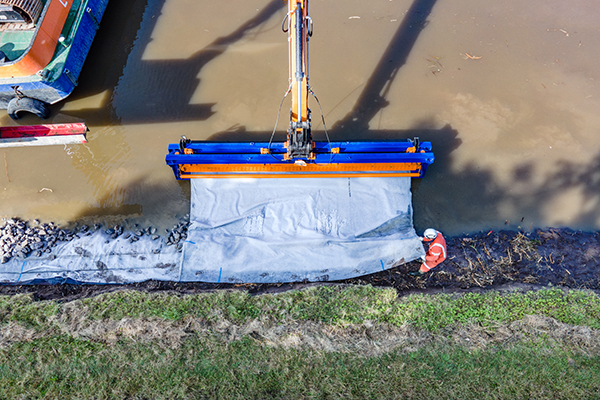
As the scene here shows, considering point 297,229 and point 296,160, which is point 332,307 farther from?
point 296,160

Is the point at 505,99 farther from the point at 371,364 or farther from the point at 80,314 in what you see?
the point at 80,314

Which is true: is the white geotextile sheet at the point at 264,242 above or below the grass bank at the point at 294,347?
above

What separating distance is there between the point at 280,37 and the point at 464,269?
22.0 feet

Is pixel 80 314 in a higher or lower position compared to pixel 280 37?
lower

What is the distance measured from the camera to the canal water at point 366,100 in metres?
7.61

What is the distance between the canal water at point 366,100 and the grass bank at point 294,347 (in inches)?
77.6

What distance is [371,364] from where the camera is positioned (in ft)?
19.1

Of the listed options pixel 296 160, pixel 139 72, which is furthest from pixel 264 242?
pixel 139 72

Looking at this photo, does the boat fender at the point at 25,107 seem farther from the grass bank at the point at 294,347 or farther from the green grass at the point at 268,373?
the green grass at the point at 268,373

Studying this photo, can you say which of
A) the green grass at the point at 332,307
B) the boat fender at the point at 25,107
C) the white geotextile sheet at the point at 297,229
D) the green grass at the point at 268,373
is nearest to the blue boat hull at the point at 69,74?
the boat fender at the point at 25,107

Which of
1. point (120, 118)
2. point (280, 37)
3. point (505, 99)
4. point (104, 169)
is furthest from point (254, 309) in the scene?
point (505, 99)

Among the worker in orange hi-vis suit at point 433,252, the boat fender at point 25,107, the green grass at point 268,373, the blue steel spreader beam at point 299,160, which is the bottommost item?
the green grass at point 268,373

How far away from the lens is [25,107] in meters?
7.75

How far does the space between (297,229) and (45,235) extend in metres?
4.78
